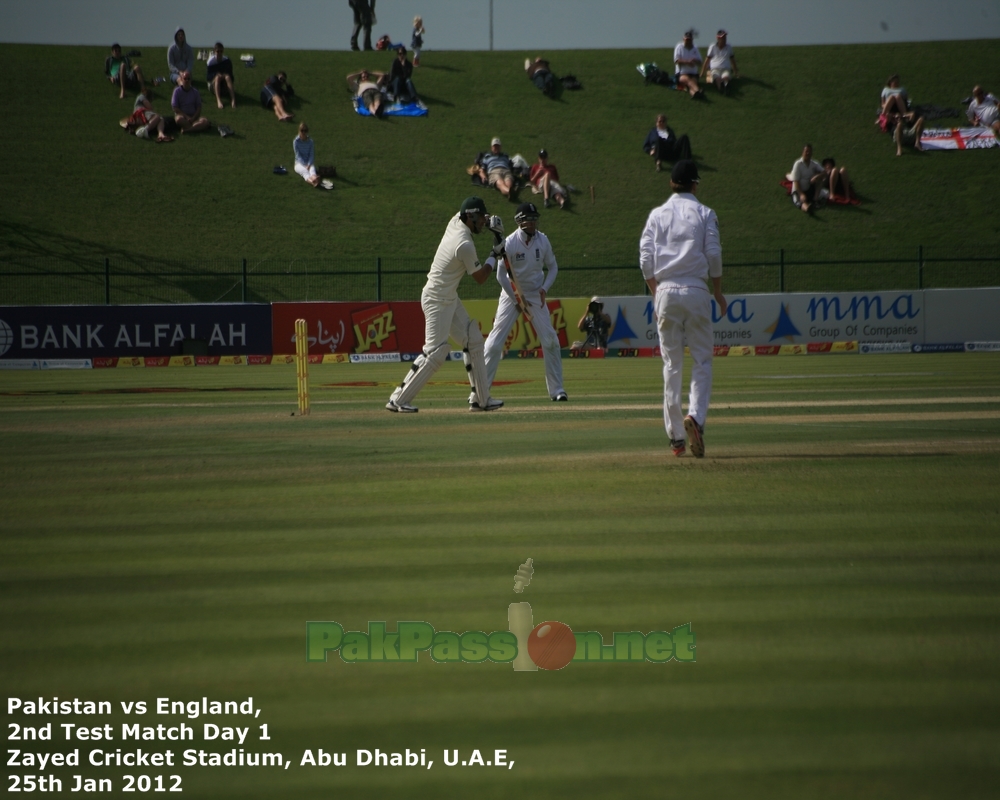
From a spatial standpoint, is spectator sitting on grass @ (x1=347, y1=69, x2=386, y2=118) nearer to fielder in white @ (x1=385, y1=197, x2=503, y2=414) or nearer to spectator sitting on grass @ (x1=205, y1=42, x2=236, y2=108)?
spectator sitting on grass @ (x1=205, y1=42, x2=236, y2=108)

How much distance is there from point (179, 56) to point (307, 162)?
6683mm

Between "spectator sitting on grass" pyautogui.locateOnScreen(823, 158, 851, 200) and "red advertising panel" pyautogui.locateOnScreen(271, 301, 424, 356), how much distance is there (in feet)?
55.9

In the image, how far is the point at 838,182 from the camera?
38.8 m

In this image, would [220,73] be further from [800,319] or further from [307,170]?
[800,319]

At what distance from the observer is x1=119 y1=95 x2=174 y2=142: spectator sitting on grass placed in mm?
39625

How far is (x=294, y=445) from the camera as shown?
33.9ft

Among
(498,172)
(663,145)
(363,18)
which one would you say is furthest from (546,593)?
(363,18)

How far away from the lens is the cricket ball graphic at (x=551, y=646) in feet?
13.1

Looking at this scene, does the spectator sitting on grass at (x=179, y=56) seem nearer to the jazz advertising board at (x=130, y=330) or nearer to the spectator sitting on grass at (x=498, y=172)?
the spectator sitting on grass at (x=498, y=172)

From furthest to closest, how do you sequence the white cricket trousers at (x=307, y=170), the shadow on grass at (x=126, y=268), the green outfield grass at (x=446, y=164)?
the white cricket trousers at (x=307, y=170) → the green outfield grass at (x=446, y=164) → the shadow on grass at (x=126, y=268)

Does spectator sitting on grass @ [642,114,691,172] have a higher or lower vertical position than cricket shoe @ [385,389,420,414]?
higher

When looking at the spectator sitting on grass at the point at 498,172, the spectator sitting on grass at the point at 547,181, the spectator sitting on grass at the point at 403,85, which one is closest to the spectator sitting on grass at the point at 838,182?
the spectator sitting on grass at the point at 547,181

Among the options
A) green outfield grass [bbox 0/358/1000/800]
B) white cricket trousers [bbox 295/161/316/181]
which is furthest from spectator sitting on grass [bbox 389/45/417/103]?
green outfield grass [bbox 0/358/1000/800]

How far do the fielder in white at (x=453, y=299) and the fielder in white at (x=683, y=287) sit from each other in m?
3.51
